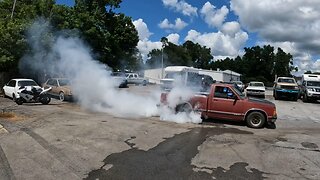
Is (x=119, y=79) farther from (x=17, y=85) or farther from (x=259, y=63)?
(x=259, y=63)

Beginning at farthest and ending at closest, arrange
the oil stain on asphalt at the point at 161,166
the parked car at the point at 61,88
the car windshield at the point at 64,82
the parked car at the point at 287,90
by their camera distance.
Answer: the parked car at the point at 287,90 < the car windshield at the point at 64,82 < the parked car at the point at 61,88 < the oil stain on asphalt at the point at 161,166

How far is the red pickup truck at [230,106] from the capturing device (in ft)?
43.9

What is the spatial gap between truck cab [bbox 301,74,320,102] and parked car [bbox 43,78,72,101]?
1825cm

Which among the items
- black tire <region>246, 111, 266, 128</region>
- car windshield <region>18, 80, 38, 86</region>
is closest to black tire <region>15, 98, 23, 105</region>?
car windshield <region>18, 80, 38, 86</region>

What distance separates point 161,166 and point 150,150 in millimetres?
1485

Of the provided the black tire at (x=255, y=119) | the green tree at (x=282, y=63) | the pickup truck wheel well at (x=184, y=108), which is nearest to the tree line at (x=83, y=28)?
the pickup truck wheel well at (x=184, y=108)

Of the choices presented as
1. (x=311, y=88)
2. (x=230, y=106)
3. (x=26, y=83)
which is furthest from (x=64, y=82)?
(x=311, y=88)

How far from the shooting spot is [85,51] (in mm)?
20188

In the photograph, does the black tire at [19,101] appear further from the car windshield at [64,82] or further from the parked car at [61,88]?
the car windshield at [64,82]

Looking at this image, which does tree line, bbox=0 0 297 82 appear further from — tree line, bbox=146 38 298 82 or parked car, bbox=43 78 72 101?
tree line, bbox=146 38 298 82

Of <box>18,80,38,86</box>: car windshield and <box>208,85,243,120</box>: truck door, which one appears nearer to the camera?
<box>208,85,243,120</box>: truck door

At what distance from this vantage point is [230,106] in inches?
537

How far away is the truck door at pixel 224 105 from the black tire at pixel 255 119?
338mm

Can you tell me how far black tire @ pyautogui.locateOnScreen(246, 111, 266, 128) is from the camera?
1334 centimetres
